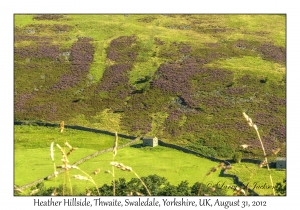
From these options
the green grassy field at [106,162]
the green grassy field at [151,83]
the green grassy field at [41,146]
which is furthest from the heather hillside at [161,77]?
the green grassy field at [106,162]

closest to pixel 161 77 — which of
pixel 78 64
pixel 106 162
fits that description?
pixel 78 64

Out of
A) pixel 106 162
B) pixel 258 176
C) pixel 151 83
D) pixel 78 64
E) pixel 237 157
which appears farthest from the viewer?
pixel 78 64

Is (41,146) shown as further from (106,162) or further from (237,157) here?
(237,157)

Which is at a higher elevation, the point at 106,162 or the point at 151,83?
the point at 151,83

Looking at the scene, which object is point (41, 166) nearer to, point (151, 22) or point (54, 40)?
point (54, 40)

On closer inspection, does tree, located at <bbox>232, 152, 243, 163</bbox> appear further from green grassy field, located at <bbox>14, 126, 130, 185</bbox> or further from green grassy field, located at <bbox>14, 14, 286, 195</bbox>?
green grassy field, located at <bbox>14, 126, 130, 185</bbox>

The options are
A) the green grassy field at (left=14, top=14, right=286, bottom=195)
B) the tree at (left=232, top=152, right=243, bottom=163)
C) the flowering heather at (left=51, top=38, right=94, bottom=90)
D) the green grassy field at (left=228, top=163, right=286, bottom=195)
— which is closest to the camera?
the green grassy field at (left=228, top=163, right=286, bottom=195)

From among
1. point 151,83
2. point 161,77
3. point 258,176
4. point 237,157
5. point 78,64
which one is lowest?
point 258,176

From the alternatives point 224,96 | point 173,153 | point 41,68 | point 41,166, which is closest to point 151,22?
point 41,68

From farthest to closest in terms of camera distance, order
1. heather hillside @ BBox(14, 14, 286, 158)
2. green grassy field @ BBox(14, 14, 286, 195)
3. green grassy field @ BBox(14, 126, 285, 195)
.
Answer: heather hillside @ BBox(14, 14, 286, 158), green grassy field @ BBox(14, 14, 286, 195), green grassy field @ BBox(14, 126, 285, 195)

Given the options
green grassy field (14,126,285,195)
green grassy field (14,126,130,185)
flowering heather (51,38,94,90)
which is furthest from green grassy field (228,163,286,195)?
flowering heather (51,38,94,90)
